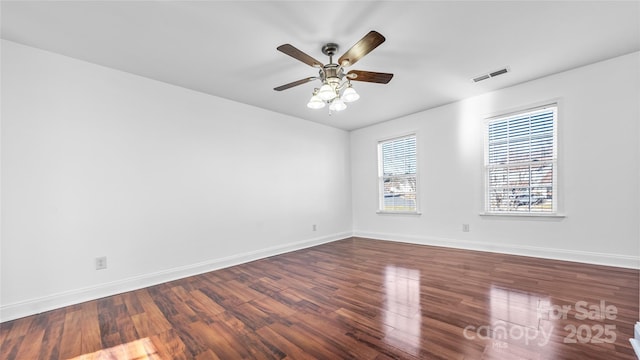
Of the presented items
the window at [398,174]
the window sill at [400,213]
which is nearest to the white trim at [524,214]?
the window sill at [400,213]

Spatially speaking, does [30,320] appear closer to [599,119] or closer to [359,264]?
[359,264]

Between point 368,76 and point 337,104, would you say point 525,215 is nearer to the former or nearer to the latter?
point 368,76

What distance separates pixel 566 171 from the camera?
3344 millimetres

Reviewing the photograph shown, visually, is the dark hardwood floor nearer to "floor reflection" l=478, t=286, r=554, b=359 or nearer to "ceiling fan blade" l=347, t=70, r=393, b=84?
"floor reflection" l=478, t=286, r=554, b=359

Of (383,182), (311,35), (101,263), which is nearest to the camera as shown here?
(311,35)

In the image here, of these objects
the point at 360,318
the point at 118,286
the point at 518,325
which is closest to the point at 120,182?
the point at 118,286

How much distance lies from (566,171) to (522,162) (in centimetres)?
49

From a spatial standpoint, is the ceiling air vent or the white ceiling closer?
the white ceiling

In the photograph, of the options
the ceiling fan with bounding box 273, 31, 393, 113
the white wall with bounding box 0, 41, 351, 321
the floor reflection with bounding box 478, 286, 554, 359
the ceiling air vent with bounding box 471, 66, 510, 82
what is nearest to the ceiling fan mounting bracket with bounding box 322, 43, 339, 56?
the ceiling fan with bounding box 273, 31, 393, 113

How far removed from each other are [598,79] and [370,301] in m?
3.91

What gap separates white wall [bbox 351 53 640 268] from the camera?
2.98 m

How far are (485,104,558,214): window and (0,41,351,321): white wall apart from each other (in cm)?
350

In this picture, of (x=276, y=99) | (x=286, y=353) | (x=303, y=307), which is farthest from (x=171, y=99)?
(x=286, y=353)

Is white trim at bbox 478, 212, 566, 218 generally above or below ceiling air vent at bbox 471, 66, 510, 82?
below
